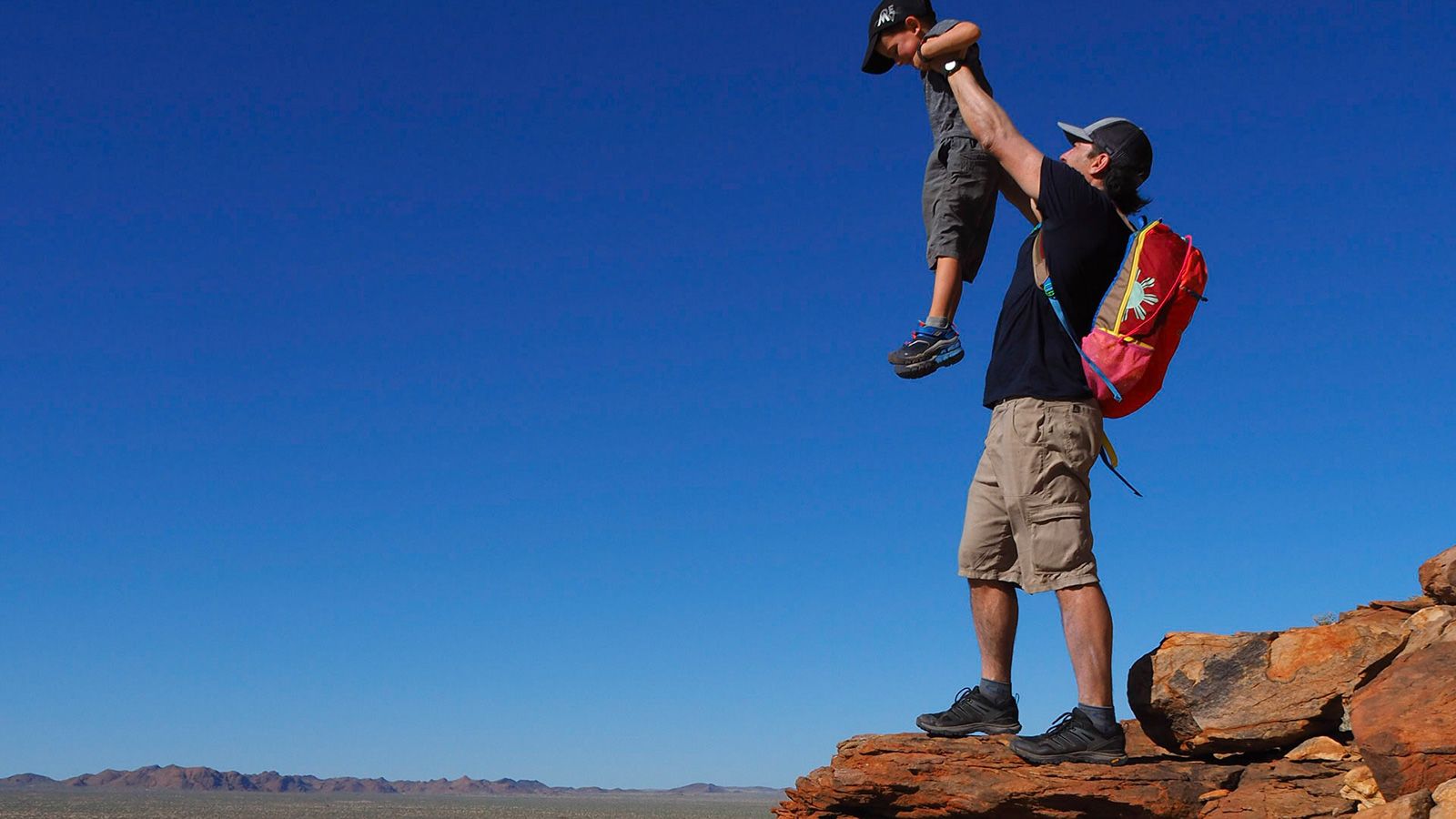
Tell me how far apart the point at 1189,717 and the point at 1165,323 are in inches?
78.3

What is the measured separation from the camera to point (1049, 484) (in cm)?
582

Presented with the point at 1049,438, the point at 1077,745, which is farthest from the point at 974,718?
the point at 1049,438

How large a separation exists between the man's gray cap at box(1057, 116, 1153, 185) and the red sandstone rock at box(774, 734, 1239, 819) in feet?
9.51

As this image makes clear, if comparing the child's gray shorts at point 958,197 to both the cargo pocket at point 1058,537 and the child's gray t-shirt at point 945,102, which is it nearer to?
the child's gray t-shirt at point 945,102

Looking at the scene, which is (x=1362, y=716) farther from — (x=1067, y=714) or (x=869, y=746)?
(x=869, y=746)

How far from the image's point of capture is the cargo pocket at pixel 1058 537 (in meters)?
5.75

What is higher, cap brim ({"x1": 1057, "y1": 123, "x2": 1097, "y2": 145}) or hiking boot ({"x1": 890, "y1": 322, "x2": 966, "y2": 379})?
cap brim ({"x1": 1057, "y1": 123, "x2": 1097, "y2": 145})

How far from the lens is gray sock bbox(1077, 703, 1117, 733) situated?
19.2 ft

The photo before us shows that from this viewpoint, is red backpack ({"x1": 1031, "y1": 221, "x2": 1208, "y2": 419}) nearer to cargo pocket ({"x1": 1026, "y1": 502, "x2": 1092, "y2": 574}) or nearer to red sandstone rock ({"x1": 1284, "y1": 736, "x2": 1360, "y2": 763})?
cargo pocket ({"x1": 1026, "y1": 502, "x2": 1092, "y2": 574})

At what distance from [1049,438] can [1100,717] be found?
4.34 feet

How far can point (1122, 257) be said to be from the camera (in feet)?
19.7

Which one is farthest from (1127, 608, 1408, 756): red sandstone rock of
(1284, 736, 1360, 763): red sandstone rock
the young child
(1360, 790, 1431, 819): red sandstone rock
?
the young child

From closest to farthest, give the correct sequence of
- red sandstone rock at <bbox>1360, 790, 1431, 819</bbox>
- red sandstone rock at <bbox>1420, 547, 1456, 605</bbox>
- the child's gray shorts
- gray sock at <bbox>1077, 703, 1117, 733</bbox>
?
red sandstone rock at <bbox>1360, 790, 1431, 819</bbox> → gray sock at <bbox>1077, 703, 1117, 733</bbox> → the child's gray shorts → red sandstone rock at <bbox>1420, 547, 1456, 605</bbox>

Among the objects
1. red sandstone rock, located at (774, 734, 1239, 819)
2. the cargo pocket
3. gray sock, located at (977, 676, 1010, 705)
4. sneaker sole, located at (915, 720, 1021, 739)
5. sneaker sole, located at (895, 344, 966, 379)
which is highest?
sneaker sole, located at (895, 344, 966, 379)
